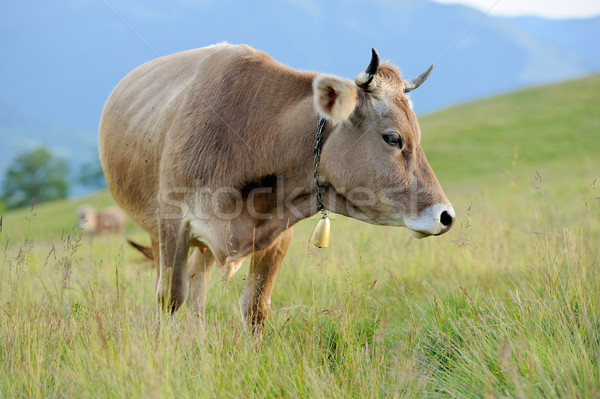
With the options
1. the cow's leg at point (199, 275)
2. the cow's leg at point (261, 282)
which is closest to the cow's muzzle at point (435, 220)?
the cow's leg at point (261, 282)

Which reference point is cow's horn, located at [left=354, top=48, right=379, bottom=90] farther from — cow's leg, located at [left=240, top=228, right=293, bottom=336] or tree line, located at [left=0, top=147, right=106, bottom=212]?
tree line, located at [left=0, top=147, right=106, bottom=212]

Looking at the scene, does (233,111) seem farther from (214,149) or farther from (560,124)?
(560,124)

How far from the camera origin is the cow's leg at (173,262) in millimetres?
4531

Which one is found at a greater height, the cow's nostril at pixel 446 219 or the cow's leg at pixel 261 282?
the cow's nostril at pixel 446 219

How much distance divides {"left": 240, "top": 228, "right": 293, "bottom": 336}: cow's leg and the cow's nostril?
1466mm

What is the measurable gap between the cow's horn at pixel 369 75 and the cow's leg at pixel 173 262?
188cm

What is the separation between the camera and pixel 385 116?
3.91 m

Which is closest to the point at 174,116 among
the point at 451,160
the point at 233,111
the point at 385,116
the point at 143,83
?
the point at 233,111

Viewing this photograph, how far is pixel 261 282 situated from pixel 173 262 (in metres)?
0.80

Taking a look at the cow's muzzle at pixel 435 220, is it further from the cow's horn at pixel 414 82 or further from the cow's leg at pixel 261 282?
the cow's leg at pixel 261 282

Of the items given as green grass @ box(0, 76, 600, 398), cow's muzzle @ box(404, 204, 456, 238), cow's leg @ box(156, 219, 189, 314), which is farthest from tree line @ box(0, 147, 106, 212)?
cow's muzzle @ box(404, 204, 456, 238)

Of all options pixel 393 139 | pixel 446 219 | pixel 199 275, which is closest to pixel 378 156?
pixel 393 139

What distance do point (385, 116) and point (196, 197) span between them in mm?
1661

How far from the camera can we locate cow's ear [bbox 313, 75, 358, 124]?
3682 millimetres
